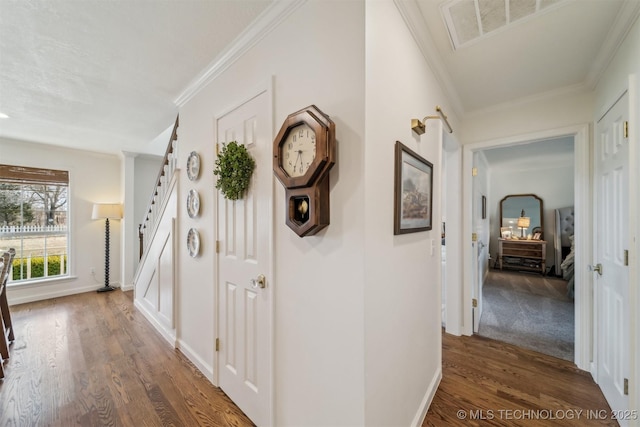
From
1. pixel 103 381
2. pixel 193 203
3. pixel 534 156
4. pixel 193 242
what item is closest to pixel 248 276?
pixel 193 242

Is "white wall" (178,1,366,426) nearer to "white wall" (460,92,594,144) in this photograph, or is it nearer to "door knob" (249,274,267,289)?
"door knob" (249,274,267,289)

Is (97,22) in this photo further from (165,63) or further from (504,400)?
(504,400)

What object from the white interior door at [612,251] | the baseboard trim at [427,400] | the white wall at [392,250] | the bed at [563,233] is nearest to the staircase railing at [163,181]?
the white wall at [392,250]

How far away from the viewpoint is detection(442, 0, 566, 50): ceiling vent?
130 centimetres

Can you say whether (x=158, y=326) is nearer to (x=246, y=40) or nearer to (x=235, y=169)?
(x=235, y=169)

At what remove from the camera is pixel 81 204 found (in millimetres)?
4156

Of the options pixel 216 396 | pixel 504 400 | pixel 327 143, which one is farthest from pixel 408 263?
pixel 216 396

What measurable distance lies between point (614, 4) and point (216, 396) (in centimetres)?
344

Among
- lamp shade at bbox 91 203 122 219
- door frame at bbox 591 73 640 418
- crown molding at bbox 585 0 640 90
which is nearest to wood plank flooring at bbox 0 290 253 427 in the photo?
lamp shade at bbox 91 203 122 219

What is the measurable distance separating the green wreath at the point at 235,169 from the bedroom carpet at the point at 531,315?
9.79ft

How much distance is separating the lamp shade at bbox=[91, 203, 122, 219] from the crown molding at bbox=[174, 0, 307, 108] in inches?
130

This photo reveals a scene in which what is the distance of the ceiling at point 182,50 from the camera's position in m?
1.37

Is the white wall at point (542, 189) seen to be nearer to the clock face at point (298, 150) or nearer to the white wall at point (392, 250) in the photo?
the white wall at point (392, 250)

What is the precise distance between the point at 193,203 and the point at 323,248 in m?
1.51
